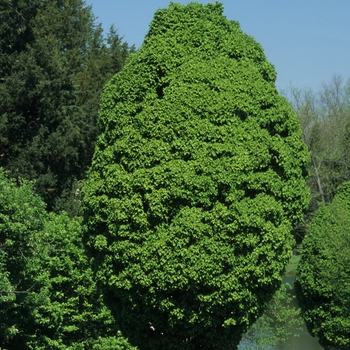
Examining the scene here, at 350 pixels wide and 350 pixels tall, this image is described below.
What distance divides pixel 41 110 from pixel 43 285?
1157 centimetres

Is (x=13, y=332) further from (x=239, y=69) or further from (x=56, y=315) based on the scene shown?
(x=239, y=69)

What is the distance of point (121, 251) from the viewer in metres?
12.8

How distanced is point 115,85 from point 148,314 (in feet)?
12.7

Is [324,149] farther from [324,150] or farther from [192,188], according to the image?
[192,188]

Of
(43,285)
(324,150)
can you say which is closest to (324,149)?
(324,150)

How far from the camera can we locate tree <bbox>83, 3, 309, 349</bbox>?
40.8 feet

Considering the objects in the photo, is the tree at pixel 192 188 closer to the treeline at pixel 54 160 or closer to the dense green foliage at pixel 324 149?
the treeline at pixel 54 160

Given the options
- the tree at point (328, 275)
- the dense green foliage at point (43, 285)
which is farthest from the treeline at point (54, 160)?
the tree at point (328, 275)

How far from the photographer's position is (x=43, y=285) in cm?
2270

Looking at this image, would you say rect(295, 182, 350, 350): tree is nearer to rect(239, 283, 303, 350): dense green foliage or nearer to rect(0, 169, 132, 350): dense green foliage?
rect(0, 169, 132, 350): dense green foliage

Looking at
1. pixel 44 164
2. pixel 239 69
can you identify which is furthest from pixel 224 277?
pixel 44 164

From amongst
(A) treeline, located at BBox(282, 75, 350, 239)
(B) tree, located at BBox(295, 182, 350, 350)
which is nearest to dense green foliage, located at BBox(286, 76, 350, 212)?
(A) treeline, located at BBox(282, 75, 350, 239)

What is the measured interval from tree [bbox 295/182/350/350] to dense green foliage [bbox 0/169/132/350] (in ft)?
17.2

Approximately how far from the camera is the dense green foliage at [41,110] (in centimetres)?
3153
